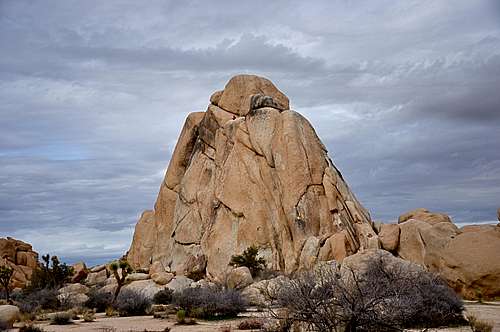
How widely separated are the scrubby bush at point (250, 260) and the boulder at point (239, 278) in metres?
4.70

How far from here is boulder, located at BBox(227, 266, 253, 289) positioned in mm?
40188

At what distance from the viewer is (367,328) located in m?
12.5

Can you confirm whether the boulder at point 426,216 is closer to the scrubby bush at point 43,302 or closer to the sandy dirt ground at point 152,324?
the sandy dirt ground at point 152,324

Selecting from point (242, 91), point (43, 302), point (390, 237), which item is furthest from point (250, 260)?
point (242, 91)

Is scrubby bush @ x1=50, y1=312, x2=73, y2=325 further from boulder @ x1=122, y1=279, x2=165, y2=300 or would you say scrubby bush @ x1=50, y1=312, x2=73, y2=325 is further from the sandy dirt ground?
boulder @ x1=122, y1=279, x2=165, y2=300

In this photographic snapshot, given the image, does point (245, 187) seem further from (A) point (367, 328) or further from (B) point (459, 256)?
(A) point (367, 328)

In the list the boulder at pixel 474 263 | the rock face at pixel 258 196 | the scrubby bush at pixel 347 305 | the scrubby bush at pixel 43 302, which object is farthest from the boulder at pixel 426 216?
A: the scrubby bush at pixel 347 305

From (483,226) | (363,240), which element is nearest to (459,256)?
(483,226)

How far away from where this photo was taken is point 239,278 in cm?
4109

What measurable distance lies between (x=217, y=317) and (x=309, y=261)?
19577mm

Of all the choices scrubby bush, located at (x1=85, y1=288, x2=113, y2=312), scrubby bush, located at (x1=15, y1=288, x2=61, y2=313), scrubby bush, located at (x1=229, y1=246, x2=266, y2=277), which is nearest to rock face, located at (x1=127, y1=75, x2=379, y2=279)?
scrubby bush, located at (x1=229, y1=246, x2=266, y2=277)

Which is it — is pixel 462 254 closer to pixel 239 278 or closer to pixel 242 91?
pixel 239 278

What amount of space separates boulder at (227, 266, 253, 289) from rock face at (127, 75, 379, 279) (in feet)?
16.9

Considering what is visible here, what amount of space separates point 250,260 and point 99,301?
16191 millimetres
